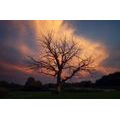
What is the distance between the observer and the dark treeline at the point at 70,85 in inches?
240

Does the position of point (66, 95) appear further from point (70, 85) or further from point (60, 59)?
point (60, 59)

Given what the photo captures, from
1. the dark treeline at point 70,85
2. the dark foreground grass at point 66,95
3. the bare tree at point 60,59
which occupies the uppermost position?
the bare tree at point 60,59

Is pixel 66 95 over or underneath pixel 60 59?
underneath

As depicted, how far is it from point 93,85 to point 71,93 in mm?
274

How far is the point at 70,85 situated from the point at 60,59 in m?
0.33

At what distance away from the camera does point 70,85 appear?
6.14 metres

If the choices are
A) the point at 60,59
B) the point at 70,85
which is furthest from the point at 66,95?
the point at 60,59

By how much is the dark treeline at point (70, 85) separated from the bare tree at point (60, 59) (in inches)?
4.3

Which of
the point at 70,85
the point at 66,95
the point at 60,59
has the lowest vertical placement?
the point at 66,95

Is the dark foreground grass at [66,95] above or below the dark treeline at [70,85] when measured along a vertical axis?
below

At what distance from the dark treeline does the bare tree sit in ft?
0.36

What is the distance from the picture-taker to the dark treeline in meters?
6.09
